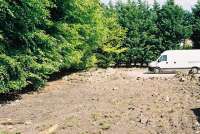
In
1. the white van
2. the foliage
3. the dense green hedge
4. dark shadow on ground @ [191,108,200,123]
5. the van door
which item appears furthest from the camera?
the foliage

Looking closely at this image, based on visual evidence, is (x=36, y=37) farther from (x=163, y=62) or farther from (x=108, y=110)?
(x=163, y=62)

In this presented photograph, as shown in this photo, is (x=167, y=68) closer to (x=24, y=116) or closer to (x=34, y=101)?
(x=34, y=101)

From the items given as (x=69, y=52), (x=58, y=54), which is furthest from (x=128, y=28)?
(x=58, y=54)

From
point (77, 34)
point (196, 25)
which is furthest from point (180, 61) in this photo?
point (196, 25)

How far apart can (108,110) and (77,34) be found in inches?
522

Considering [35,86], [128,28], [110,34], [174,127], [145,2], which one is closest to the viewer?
[174,127]

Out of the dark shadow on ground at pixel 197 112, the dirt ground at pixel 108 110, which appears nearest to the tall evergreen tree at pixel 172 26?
the dirt ground at pixel 108 110

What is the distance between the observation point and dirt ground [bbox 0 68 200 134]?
15.9m

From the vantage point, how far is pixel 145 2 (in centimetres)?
6278

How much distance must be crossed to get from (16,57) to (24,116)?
177 inches

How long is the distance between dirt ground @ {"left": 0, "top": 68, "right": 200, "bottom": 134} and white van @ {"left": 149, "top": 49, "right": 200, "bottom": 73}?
13170mm

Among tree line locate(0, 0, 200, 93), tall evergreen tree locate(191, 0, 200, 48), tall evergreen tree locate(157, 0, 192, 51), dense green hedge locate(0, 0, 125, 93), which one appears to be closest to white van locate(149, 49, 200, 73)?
tree line locate(0, 0, 200, 93)

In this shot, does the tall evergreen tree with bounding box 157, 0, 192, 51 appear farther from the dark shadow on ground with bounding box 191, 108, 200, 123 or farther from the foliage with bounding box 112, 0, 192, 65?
the dark shadow on ground with bounding box 191, 108, 200, 123

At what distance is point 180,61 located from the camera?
4241 cm
